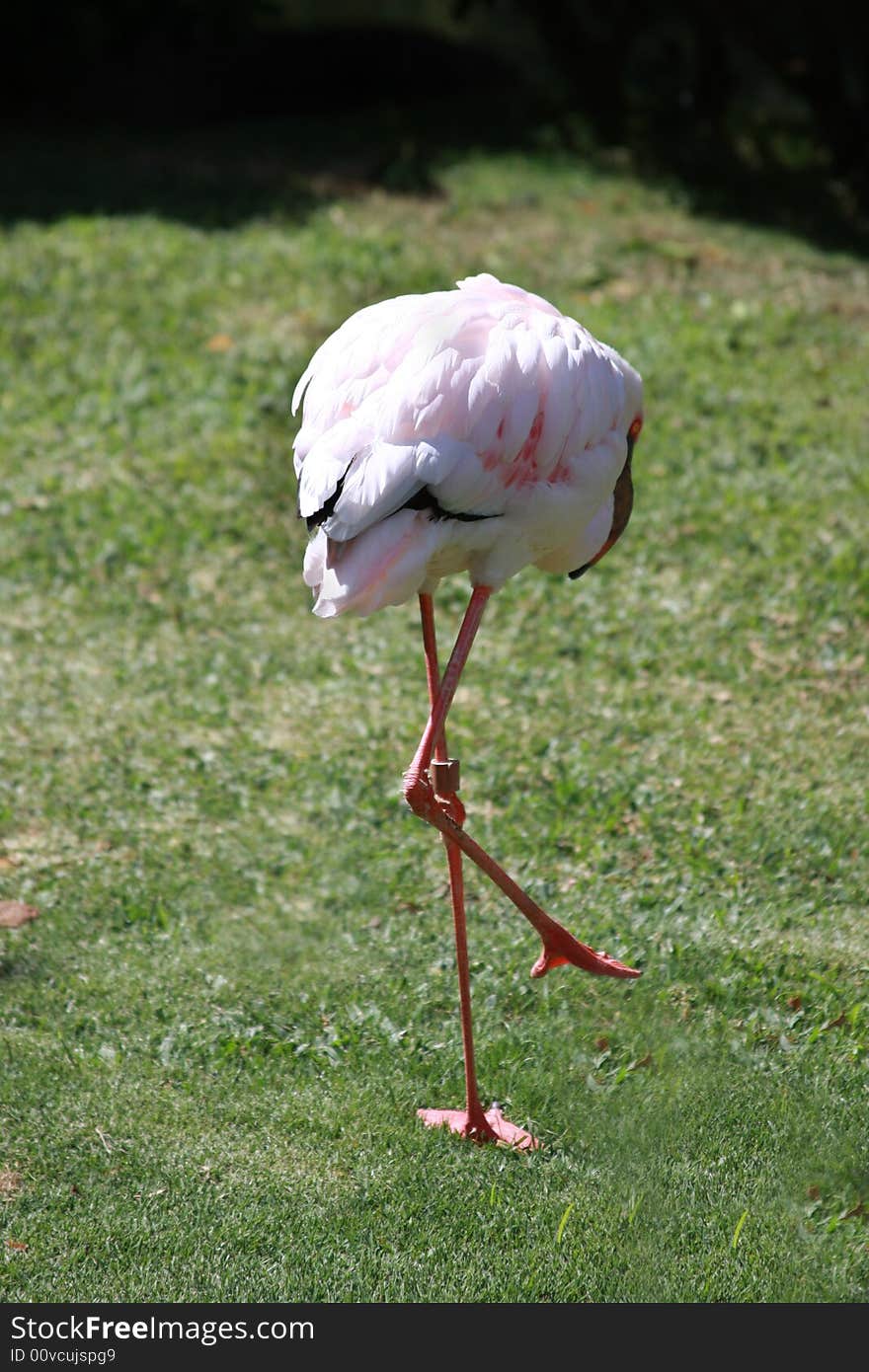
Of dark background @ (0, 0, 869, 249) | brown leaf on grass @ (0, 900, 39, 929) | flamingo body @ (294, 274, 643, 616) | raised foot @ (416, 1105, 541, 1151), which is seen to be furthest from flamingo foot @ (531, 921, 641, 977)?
dark background @ (0, 0, 869, 249)

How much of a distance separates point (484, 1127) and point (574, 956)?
0.46m

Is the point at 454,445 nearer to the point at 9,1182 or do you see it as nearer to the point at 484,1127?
the point at 484,1127

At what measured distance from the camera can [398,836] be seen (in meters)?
4.97

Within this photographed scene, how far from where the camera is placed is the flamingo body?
3.33 metres

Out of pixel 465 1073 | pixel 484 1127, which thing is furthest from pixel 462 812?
pixel 484 1127

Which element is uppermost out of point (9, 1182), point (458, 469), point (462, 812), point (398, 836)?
point (458, 469)

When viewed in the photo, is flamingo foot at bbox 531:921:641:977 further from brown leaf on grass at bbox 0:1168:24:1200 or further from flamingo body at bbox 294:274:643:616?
brown leaf on grass at bbox 0:1168:24:1200

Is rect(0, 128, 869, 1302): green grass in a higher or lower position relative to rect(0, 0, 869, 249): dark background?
lower

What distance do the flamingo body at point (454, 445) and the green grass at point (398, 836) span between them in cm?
124

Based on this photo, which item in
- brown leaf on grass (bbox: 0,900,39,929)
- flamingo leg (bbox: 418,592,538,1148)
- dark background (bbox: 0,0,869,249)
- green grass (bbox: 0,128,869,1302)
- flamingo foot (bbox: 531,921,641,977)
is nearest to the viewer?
green grass (bbox: 0,128,869,1302)

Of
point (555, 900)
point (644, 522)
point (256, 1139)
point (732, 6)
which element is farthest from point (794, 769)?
point (732, 6)

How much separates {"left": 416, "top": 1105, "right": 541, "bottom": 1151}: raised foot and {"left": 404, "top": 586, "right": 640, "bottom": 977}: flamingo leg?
1.19 feet

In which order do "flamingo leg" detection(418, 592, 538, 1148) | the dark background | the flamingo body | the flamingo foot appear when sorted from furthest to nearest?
1. the dark background
2. the flamingo foot
3. "flamingo leg" detection(418, 592, 538, 1148)
4. the flamingo body
